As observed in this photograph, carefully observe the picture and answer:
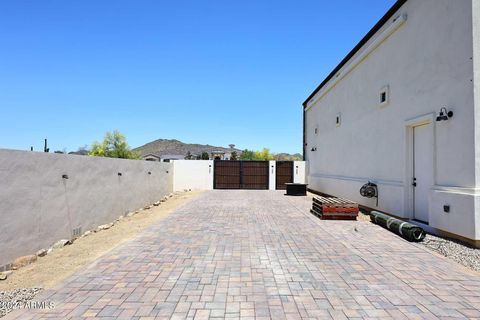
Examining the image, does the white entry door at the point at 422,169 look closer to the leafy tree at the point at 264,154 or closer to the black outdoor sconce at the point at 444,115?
the black outdoor sconce at the point at 444,115

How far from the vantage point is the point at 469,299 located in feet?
12.1

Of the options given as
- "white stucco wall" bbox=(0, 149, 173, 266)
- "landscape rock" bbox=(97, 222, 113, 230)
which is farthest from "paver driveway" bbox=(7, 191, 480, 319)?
"landscape rock" bbox=(97, 222, 113, 230)

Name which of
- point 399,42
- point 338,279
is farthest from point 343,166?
point 338,279

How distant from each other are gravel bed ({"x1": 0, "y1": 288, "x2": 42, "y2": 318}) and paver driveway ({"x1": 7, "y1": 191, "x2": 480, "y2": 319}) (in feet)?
0.60

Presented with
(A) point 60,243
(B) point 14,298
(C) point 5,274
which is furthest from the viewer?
(A) point 60,243

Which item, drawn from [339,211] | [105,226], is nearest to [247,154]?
[339,211]

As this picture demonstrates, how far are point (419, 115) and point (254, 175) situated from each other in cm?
1619

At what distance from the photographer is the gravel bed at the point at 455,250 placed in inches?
201

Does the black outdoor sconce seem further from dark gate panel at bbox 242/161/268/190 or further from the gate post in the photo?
dark gate panel at bbox 242/161/268/190

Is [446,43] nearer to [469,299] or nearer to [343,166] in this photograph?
[469,299]

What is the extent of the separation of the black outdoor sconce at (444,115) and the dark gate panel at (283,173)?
1645 cm

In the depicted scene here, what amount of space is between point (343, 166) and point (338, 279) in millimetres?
10084

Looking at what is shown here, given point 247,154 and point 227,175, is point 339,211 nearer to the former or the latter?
point 227,175

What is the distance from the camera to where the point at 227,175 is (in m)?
23.2
